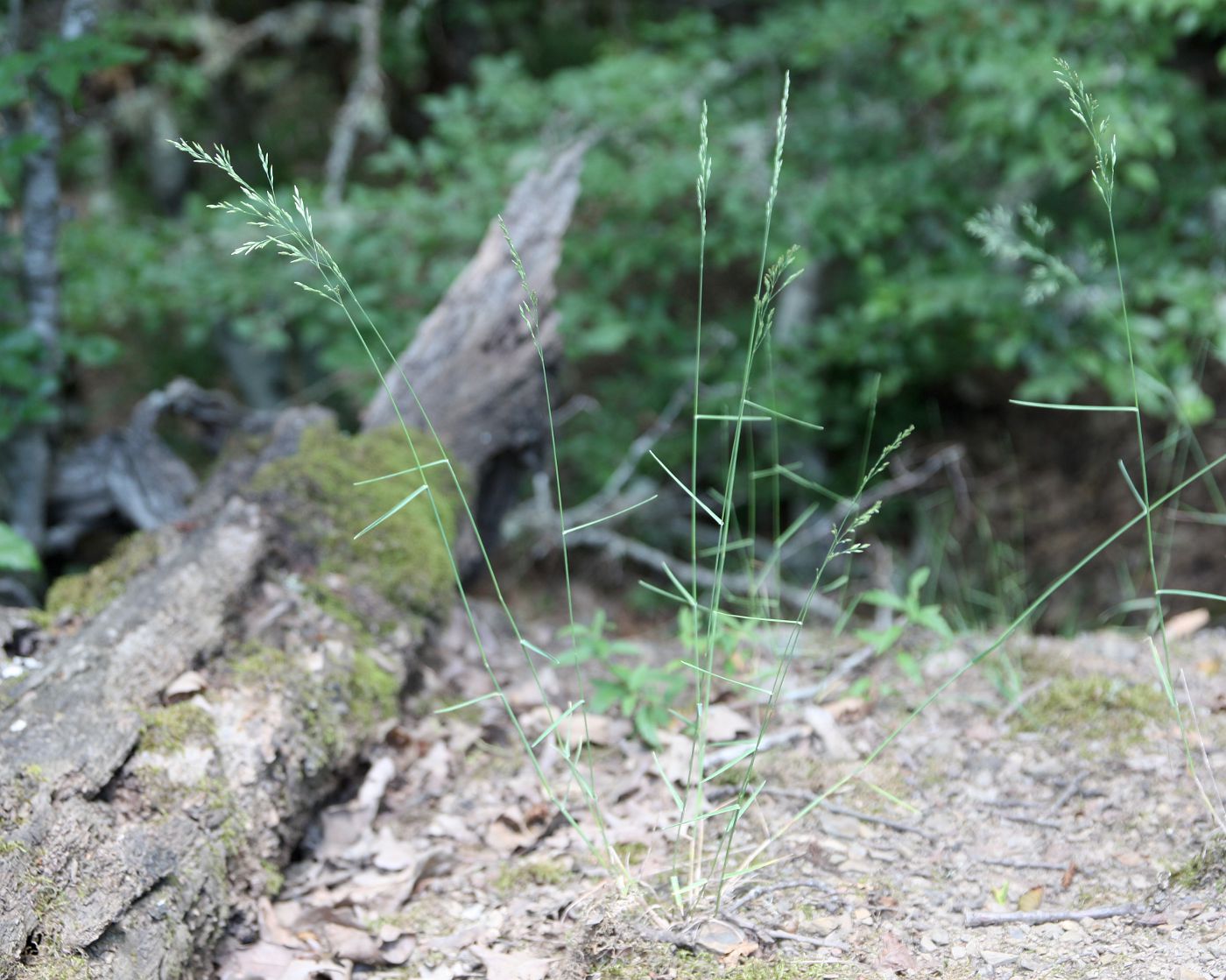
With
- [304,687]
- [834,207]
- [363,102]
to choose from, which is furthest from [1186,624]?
[363,102]

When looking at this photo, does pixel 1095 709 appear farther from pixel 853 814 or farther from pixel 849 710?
pixel 853 814

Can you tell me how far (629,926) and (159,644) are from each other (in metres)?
1.23

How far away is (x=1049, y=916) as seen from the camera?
1.65 meters

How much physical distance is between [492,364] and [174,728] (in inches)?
65.8

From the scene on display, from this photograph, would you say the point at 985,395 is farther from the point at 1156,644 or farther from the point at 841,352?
the point at 1156,644

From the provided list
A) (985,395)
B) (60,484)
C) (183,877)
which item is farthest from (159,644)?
(985,395)

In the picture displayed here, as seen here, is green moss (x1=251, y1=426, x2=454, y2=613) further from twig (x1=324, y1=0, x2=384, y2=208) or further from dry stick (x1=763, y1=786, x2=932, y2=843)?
twig (x1=324, y1=0, x2=384, y2=208)

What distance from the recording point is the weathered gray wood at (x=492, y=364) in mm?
3238

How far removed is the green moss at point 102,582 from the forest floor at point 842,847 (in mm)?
803

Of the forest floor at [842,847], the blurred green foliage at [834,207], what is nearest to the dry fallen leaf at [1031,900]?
the forest floor at [842,847]

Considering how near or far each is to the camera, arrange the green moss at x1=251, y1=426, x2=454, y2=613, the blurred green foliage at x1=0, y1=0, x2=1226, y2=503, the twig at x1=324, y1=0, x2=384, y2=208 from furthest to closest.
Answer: the twig at x1=324, y1=0, x2=384, y2=208, the blurred green foliage at x1=0, y1=0, x2=1226, y2=503, the green moss at x1=251, y1=426, x2=454, y2=613

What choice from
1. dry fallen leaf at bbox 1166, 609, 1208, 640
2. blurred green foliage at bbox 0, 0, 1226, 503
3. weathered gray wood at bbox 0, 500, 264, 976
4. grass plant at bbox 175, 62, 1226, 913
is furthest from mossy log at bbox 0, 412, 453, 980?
dry fallen leaf at bbox 1166, 609, 1208, 640

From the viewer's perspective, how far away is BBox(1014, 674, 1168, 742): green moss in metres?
2.23

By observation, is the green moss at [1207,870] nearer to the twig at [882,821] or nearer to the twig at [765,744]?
the twig at [882,821]
